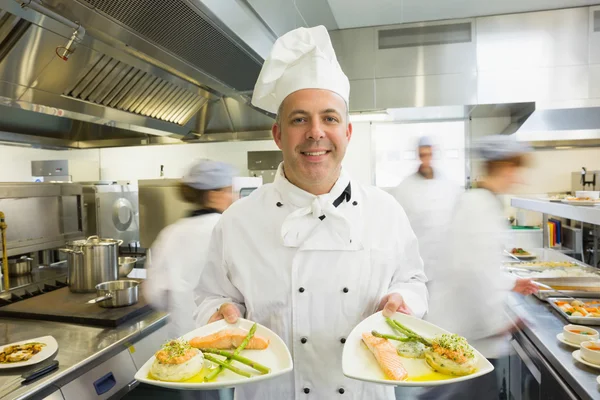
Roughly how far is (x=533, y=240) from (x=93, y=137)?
574cm

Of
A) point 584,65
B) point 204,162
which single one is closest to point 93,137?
point 204,162

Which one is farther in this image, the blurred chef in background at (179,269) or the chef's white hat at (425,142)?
the chef's white hat at (425,142)

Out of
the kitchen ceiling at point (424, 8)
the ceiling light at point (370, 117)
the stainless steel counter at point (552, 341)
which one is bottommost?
the stainless steel counter at point (552, 341)

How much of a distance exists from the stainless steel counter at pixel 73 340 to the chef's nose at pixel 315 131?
1388 millimetres

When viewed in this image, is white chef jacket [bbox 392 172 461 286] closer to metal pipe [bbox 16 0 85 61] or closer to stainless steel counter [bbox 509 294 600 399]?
stainless steel counter [bbox 509 294 600 399]

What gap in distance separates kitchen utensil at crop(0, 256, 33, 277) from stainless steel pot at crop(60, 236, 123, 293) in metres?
0.82

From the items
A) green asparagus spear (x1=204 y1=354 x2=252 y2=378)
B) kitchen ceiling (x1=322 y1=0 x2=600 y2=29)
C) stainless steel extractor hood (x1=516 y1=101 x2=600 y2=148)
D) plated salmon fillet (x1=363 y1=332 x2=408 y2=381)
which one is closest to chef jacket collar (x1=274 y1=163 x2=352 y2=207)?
plated salmon fillet (x1=363 y1=332 x2=408 y2=381)

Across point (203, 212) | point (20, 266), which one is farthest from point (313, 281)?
point (20, 266)

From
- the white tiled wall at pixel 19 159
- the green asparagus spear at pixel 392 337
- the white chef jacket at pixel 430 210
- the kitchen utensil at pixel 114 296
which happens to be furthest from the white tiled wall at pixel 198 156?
the green asparagus spear at pixel 392 337

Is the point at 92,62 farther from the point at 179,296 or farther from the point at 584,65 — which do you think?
the point at 584,65

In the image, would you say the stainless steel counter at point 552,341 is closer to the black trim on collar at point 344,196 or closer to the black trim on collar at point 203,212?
the black trim on collar at point 344,196

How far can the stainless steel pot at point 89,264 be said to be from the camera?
255 centimetres

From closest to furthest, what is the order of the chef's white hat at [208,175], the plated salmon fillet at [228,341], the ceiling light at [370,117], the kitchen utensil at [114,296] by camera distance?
the plated salmon fillet at [228,341] < the kitchen utensil at [114,296] < the chef's white hat at [208,175] < the ceiling light at [370,117]

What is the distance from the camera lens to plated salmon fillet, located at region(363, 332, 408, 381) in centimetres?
111
